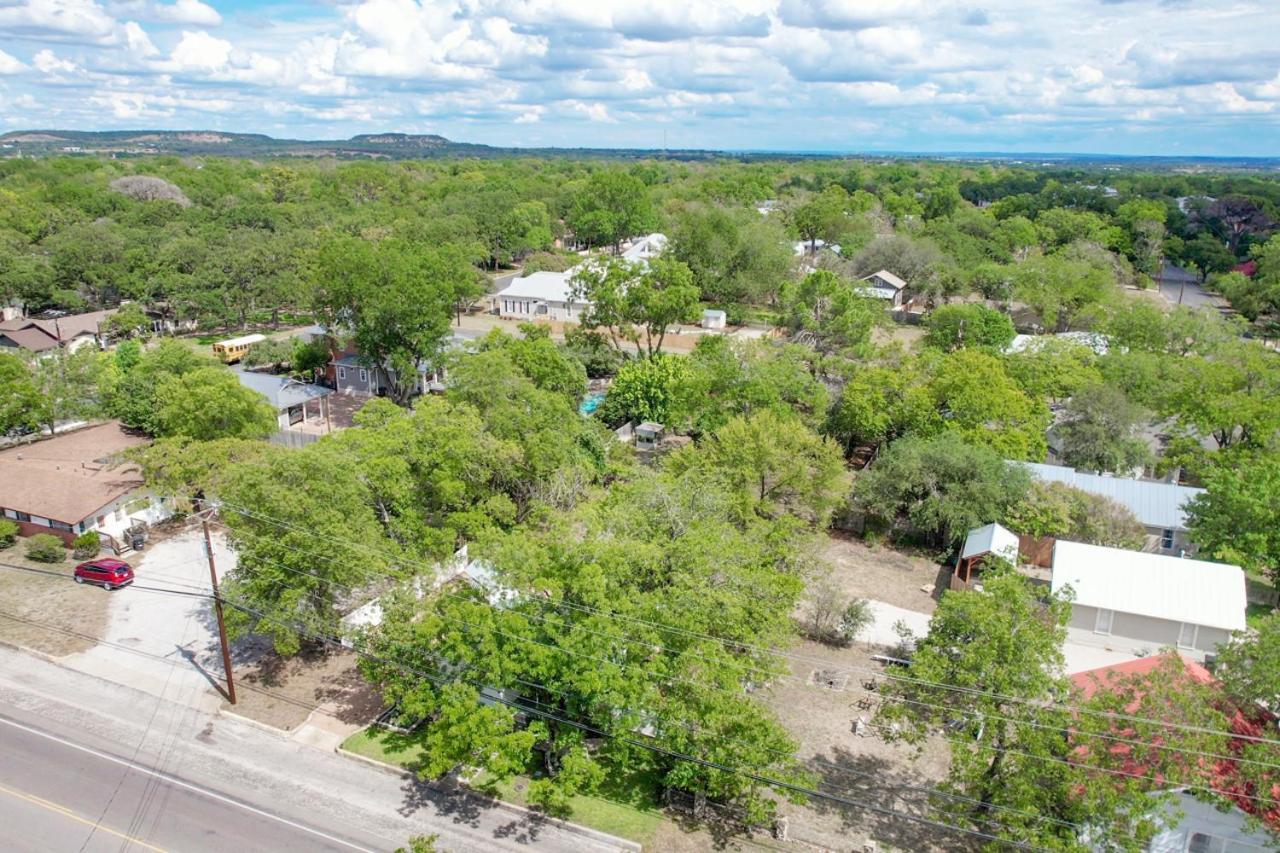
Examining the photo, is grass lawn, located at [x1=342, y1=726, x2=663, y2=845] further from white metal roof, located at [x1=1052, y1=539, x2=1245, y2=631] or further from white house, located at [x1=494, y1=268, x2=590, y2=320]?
white house, located at [x1=494, y1=268, x2=590, y2=320]

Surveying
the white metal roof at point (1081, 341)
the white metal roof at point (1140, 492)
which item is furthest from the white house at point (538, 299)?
the white metal roof at point (1140, 492)

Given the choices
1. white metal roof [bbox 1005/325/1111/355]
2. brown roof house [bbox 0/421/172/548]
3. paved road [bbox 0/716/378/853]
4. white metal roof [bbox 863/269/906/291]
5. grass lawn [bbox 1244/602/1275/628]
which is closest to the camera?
paved road [bbox 0/716/378/853]

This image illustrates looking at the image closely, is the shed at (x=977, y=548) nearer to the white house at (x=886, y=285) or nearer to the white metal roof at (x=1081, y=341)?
the white metal roof at (x=1081, y=341)

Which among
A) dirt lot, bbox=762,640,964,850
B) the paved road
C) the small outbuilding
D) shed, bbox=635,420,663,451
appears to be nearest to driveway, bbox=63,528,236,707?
the paved road

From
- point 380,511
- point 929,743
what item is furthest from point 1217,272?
point 380,511

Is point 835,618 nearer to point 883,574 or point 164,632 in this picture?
point 883,574
